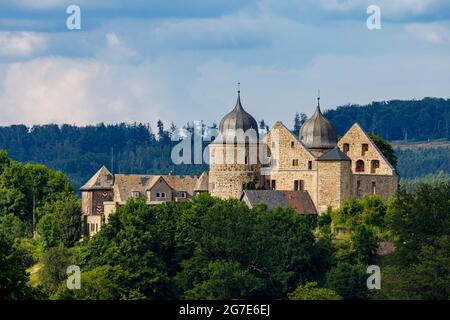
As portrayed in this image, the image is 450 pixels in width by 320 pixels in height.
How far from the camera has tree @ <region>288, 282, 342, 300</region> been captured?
74688mm

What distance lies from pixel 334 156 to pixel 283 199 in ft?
10.3

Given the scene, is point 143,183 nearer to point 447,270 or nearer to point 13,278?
point 447,270

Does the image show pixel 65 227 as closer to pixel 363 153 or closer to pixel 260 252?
pixel 260 252

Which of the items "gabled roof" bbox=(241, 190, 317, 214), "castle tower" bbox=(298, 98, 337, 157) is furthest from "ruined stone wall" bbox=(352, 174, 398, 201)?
"castle tower" bbox=(298, 98, 337, 157)

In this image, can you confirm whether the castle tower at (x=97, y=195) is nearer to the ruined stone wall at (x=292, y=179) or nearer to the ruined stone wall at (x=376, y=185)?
the ruined stone wall at (x=292, y=179)

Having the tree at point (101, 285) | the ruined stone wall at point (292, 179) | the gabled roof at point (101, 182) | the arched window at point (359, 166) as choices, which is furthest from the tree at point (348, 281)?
the gabled roof at point (101, 182)

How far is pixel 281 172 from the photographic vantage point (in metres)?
86.5

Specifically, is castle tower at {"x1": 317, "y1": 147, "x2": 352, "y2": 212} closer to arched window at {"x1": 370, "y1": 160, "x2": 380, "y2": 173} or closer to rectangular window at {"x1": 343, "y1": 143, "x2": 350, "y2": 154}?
arched window at {"x1": 370, "y1": 160, "x2": 380, "y2": 173}

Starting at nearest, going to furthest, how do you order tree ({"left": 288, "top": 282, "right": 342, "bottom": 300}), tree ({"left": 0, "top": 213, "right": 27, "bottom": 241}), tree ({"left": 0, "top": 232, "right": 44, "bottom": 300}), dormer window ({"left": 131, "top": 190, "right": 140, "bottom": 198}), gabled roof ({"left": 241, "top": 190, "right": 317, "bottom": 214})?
tree ({"left": 0, "top": 232, "right": 44, "bottom": 300}) < tree ({"left": 288, "top": 282, "right": 342, "bottom": 300}) < gabled roof ({"left": 241, "top": 190, "right": 317, "bottom": 214}) < dormer window ({"left": 131, "top": 190, "right": 140, "bottom": 198}) < tree ({"left": 0, "top": 213, "right": 27, "bottom": 241})

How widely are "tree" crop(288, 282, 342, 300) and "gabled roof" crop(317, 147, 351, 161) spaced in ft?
23.3

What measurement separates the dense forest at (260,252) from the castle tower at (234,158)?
1457 millimetres

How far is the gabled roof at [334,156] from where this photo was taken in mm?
84006

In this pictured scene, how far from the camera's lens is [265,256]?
81.9 meters
